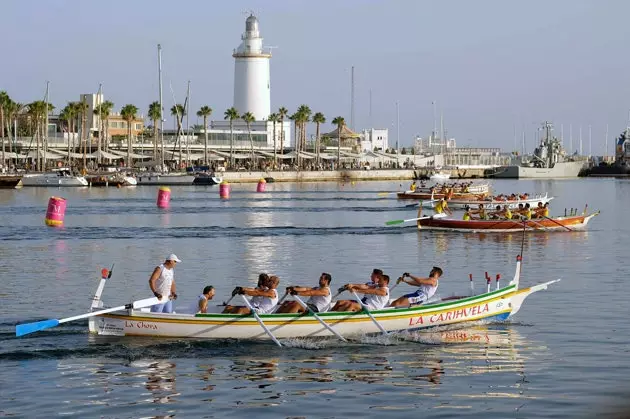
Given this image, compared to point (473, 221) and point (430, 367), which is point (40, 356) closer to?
point (430, 367)

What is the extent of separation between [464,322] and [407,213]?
58923 mm

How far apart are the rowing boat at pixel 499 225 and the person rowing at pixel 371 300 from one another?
36.1 metres

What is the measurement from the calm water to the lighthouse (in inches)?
5503

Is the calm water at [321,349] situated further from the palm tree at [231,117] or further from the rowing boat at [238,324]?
the palm tree at [231,117]

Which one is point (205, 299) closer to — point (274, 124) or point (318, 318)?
point (318, 318)

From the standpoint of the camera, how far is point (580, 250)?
5306 cm

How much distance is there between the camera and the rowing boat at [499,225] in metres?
61.8

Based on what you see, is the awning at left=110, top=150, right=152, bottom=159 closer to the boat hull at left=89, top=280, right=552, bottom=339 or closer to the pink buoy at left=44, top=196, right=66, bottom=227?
the pink buoy at left=44, top=196, right=66, bottom=227

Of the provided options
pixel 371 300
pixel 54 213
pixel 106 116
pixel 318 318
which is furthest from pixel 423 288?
pixel 106 116

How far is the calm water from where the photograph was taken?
19.9 m

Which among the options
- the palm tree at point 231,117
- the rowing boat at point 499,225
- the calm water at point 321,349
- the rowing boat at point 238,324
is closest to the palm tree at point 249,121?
the palm tree at point 231,117

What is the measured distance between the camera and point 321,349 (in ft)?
81.5

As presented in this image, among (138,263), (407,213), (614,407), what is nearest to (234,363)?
(614,407)

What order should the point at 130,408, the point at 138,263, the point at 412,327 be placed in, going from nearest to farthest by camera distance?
the point at 130,408 → the point at 412,327 → the point at 138,263
